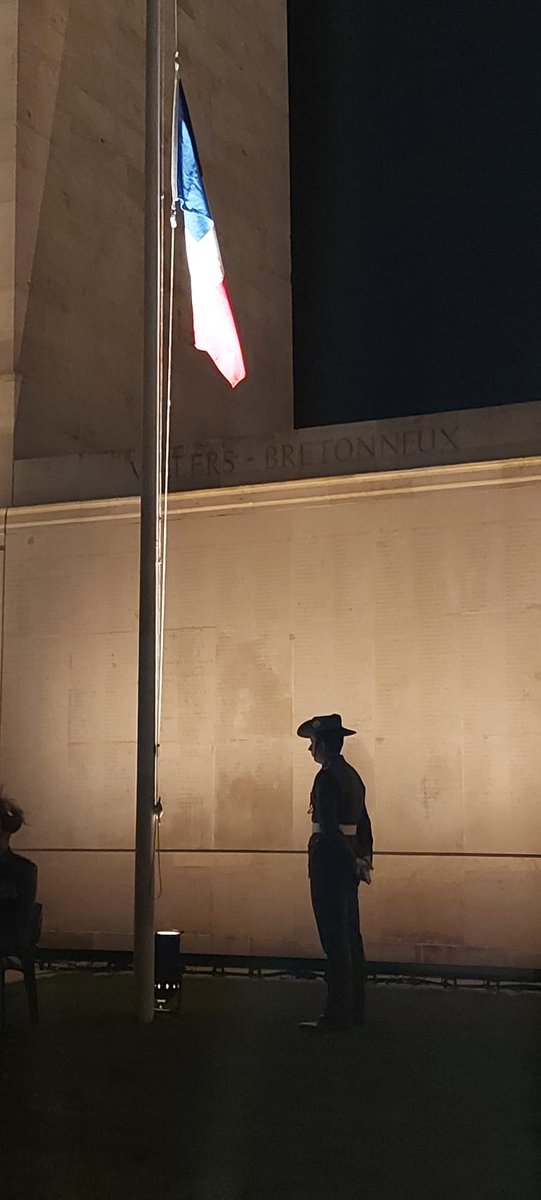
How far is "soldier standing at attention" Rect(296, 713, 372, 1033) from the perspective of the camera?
8320mm

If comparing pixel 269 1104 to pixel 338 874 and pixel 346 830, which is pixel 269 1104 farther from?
pixel 346 830

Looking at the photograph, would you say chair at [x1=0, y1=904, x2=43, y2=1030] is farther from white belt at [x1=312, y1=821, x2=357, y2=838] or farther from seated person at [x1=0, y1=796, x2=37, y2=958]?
white belt at [x1=312, y1=821, x2=357, y2=838]

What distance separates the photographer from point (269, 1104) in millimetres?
6332

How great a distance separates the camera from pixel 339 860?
27.7 ft

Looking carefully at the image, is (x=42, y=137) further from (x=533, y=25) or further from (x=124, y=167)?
(x=533, y=25)

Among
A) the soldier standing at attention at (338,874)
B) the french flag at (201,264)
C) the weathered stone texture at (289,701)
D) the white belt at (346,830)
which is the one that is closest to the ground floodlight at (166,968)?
the soldier standing at attention at (338,874)

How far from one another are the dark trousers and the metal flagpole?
103 cm

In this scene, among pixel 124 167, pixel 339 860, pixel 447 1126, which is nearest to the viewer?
pixel 447 1126

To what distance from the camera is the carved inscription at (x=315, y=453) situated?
1214cm

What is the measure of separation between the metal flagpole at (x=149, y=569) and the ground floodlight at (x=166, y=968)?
0.34 m

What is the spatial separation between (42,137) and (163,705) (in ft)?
23.6

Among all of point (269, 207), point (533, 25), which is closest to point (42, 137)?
point (269, 207)

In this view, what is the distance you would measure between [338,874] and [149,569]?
2.29 meters

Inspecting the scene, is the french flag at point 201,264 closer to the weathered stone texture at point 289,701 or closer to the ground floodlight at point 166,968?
the weathered stone texture at point 289,701
